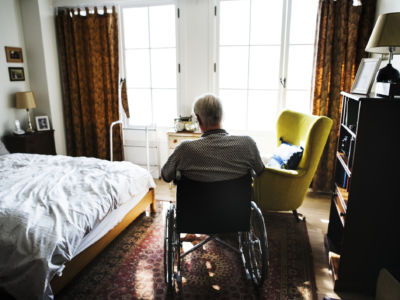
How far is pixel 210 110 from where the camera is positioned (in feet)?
5.97

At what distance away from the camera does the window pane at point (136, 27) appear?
13.1 feet

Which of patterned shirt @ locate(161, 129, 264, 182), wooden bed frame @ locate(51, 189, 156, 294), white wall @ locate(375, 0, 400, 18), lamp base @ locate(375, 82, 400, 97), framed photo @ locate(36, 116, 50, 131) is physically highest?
white wall @ locate(375, 0, 400, 18)

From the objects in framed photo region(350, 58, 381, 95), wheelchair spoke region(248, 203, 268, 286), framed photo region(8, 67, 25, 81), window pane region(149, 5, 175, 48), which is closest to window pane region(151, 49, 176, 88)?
window pane region(149, 5, 175, 48)

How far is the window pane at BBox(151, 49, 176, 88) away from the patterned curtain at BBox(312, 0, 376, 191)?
1795 millimetres

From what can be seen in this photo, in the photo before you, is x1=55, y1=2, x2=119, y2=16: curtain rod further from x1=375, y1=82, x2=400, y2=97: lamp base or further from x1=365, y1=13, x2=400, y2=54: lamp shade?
x1=375, y1=82, x2=400, y2=97: lamp base

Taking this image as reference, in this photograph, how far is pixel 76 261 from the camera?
198 centimetres

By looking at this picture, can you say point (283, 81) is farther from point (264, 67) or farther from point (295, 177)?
point (295, 177)

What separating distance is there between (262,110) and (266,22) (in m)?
1.06

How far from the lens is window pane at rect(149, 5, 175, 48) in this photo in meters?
3.88

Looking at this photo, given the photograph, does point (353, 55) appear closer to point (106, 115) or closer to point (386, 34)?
point (386, 34)

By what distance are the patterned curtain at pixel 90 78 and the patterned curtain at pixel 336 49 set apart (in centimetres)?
255

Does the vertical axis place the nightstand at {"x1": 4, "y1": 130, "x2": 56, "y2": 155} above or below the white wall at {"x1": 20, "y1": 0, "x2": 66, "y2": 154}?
below

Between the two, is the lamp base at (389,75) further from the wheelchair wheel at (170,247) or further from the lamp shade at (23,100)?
the lamp shade at (23,100)

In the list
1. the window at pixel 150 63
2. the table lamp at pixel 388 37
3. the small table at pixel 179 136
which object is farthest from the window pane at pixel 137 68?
the table lamp at pixel 388 37
